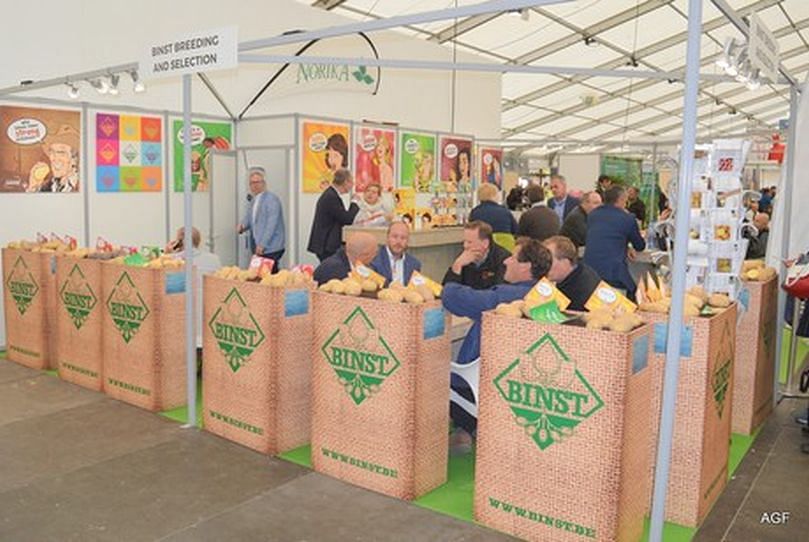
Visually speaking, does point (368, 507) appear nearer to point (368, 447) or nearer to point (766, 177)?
point (368, 447)

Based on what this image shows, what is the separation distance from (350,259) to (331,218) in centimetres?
215

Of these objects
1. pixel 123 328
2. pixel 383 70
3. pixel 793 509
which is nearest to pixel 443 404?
pixel 793 509

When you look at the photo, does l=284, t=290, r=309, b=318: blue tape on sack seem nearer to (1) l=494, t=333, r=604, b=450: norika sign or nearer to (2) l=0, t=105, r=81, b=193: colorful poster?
(1) l=494, t=333, r=604, b=450: norika sign

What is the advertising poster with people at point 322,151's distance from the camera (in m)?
7.81

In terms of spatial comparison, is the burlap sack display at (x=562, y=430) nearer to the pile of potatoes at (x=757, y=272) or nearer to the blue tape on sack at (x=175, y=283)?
the pile of potatoes at (x=757, y=272)

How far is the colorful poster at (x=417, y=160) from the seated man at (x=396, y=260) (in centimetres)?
435

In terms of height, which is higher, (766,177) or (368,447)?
(766,177)

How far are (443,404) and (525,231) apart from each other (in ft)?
11.8

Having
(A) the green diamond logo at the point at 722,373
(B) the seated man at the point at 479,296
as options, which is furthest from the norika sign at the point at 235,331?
(A) the green diamond logo at the point at 722,373

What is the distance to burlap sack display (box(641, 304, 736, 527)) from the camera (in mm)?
3293

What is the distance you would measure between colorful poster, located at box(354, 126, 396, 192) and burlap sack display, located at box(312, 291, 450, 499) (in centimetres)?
511

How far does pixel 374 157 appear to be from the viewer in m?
8.90

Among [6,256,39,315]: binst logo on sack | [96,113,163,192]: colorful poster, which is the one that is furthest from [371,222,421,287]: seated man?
[96,113,163,192]: colorful poster

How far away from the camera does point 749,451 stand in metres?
4.26
